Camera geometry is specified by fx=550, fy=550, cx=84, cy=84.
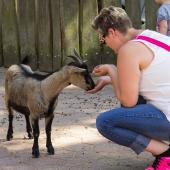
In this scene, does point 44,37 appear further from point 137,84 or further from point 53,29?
point 137,84

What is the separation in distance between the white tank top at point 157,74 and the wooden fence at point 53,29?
14.7ft

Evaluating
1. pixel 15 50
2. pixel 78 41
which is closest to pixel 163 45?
pixel 78 41

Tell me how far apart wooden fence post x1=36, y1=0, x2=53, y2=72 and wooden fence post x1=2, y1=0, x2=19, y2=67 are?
0.42 meters

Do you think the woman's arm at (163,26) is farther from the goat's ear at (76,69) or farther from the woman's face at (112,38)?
the woman's face at (112,38)

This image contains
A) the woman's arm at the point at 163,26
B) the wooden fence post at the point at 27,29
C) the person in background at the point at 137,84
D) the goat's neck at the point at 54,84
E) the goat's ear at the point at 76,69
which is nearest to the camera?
the person in background at the point at 137,84

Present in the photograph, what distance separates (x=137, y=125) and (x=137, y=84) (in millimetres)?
347

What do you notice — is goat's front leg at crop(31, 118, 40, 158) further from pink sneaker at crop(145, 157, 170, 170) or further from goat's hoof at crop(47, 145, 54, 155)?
pink sneaker at crop(145, 157, 170, 170)

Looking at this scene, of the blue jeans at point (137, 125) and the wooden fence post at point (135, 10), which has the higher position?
the wooden fence post at point (135, 10)

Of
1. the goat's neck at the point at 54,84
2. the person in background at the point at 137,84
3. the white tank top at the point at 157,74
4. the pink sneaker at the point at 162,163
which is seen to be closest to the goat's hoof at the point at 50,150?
the goat's neck at the point at 54,84

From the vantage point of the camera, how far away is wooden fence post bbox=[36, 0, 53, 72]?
8.76 metres

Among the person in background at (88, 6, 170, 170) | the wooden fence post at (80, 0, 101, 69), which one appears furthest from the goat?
the wooden fence post at (80, 0, 101, 69)

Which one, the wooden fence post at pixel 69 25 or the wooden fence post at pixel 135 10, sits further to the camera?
the wooden fence post at pixel 69 25

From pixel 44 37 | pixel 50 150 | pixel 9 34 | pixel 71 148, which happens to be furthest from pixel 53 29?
pixel 50 150

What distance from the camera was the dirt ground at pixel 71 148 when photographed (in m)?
4.69
